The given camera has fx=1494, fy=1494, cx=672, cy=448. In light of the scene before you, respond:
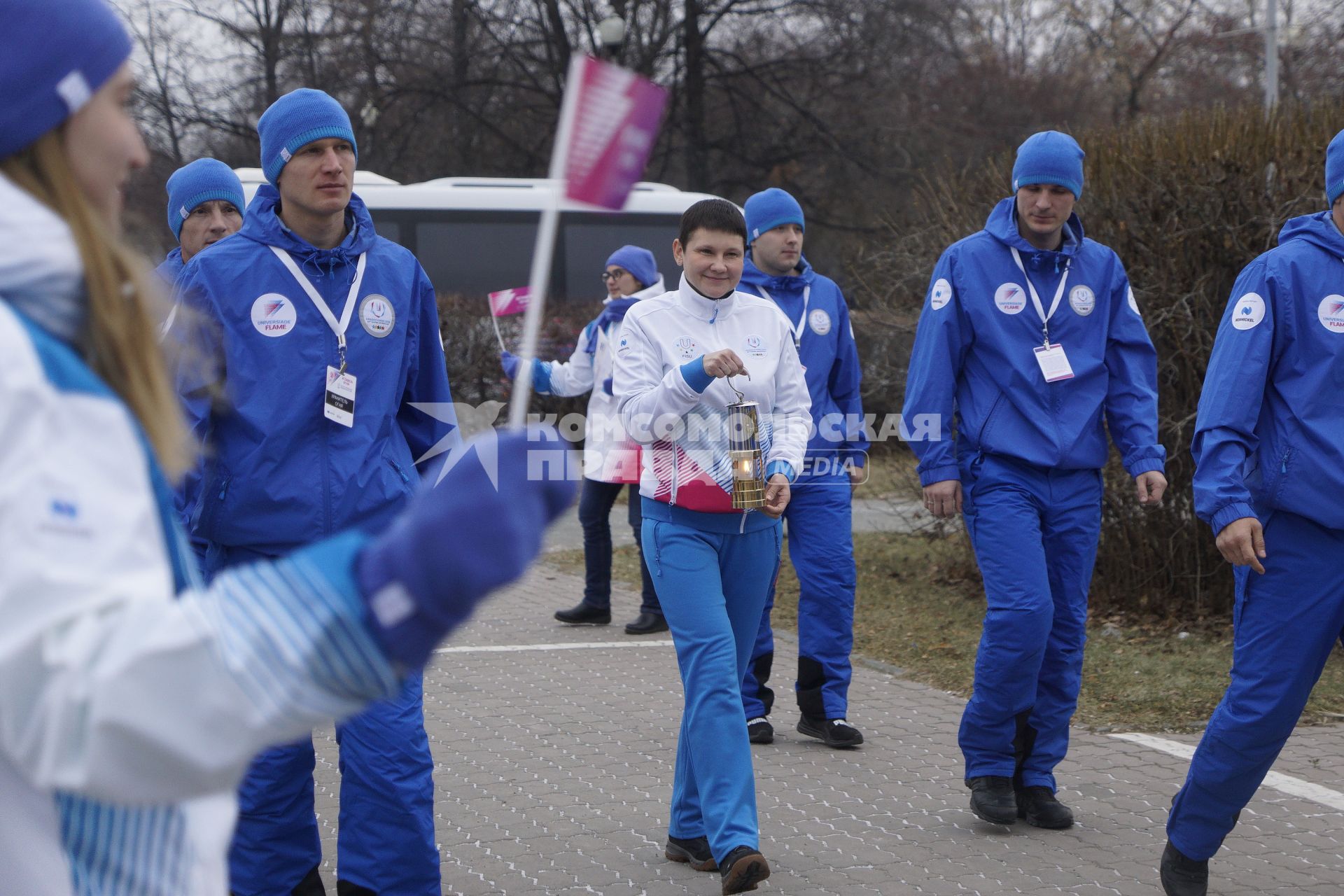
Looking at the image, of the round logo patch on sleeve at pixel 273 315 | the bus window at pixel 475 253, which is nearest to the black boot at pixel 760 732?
the round logo patch on sleeve at pixel 273 315

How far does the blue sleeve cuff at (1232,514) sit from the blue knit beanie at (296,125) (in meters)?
2.48

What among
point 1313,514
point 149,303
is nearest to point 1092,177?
point 1313,514

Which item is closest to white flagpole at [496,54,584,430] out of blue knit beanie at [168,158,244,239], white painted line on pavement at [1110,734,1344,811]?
white painted line on pavement at [1110,734,1344,811]

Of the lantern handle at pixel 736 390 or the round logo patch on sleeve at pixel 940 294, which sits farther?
the round logo patch on sleeve at pixel 940 294

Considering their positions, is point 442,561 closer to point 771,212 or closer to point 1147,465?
point 1147,465

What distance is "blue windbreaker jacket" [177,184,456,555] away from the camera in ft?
11.7

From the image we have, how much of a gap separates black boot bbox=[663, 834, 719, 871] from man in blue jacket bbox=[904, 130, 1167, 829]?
1.01 metres

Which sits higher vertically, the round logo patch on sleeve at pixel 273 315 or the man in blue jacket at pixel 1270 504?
the round logo patch on sleeve at pixel 273 315

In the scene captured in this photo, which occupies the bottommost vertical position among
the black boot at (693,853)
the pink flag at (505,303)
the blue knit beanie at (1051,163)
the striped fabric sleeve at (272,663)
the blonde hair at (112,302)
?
the black boot at (693,853)

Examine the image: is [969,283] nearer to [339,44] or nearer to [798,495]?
[798,495]

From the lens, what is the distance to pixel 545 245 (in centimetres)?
171

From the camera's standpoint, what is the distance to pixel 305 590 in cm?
135

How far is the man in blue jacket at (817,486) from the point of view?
250 inches

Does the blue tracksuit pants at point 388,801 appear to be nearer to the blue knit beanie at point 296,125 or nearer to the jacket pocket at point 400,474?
the jacket pocket at point 400,474
